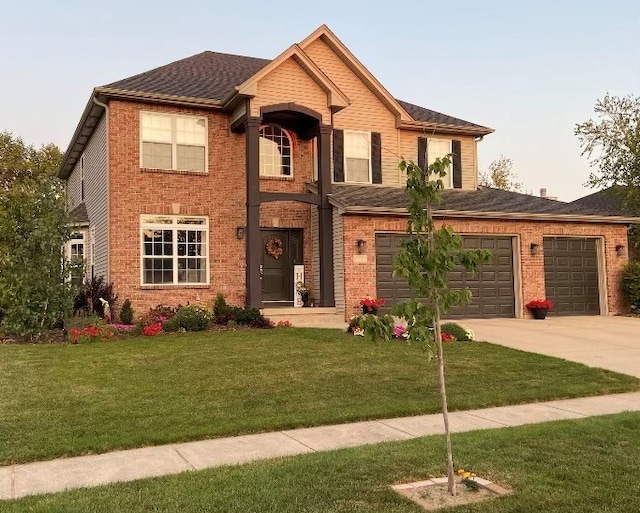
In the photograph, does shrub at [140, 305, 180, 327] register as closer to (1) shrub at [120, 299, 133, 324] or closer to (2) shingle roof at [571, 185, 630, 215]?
(1) shrub at [120, 299, 133, 324]

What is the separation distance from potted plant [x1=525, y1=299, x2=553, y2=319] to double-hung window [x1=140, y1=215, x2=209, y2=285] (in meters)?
9.69

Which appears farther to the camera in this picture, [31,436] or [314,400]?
[314,400]

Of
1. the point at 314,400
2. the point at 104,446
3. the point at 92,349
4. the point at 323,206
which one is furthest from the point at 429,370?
the point at 323,206

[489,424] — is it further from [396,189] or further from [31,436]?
[396,189]

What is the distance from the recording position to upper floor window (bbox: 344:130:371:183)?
1839 centimetres

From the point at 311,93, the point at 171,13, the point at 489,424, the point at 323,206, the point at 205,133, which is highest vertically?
the point at 171,13

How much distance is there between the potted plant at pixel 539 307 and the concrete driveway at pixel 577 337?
24 centimetres

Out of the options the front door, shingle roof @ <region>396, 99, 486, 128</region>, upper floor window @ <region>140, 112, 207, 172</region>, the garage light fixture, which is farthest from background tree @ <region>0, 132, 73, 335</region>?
the garage light fixture

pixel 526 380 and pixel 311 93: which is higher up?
pixel 311 93

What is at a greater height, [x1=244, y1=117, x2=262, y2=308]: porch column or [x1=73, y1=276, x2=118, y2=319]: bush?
[x1=244, y1=117, x2=262, y2=308]: porch column

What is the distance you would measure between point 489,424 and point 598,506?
261 centimetres

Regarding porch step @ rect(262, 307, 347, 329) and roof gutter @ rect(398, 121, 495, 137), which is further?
roof gutter @ rect(398, 121, 495, 137)

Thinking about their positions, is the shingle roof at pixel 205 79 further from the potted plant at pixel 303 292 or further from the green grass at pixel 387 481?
the green grass at pixel 387 481

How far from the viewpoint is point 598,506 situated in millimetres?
3787
